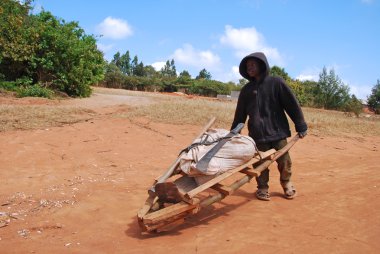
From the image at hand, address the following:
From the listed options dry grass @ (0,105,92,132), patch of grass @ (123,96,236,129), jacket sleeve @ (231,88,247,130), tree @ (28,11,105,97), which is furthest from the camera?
tree @ (28,11,105,97)

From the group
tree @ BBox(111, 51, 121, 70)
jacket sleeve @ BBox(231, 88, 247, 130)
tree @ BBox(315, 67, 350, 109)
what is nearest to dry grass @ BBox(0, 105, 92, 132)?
jacket sleeve @ BBox(231, 88, 247, 130)

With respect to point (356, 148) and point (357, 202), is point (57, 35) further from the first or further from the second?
point (357, 202)

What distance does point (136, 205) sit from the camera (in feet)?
13.5

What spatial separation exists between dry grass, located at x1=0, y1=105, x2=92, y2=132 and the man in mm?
4967

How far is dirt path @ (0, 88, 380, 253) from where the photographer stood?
307cm

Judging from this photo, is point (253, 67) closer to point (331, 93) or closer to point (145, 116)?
point (145, 116)

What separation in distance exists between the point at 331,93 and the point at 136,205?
2559 centimetres

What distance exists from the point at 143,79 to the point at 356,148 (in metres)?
39.6

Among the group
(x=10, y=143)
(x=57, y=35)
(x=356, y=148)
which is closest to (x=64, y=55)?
(x=57, y=35)

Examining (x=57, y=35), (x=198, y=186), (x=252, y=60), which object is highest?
(x=57, y=35)

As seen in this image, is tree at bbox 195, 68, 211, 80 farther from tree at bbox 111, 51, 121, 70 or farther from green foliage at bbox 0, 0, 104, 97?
green foliage at bbox 0, 0, 104, 97

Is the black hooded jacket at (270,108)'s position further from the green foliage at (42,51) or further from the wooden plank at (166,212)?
the green foliage at (42,51)

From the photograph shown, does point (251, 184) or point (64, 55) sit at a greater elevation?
point (64, 55)

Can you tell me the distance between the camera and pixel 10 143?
6.36 meters
